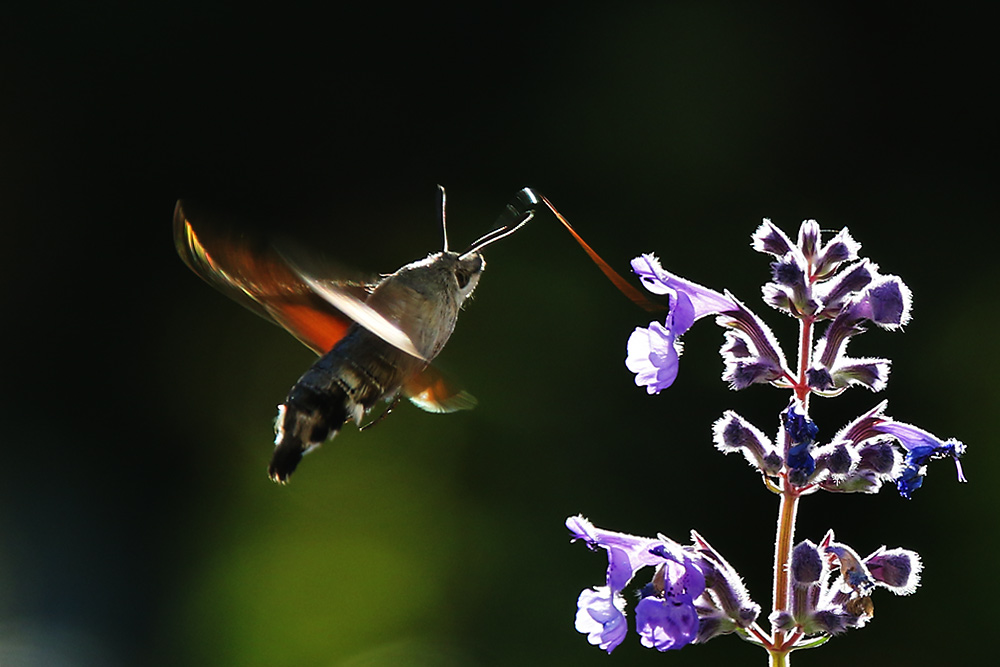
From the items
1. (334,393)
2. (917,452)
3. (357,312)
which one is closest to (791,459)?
(917,452)

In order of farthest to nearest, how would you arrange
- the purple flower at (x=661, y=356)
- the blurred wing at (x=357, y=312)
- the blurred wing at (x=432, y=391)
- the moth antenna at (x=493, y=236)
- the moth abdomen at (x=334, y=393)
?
the moth antenna at (x=493, y=236) → the blurred wing at (x=432, y=391) → the moth abdomen at (x=334, y=393) → the blurred wing at (x=357, y=312) → the purple flower at (x=661, y=356)

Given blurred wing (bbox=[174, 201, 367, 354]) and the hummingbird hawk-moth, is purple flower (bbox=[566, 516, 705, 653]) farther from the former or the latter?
blurred wing (bbox=[174, 201, 367, 354])

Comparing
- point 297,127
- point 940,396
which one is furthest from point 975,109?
point 297,127

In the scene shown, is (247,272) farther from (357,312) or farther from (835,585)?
(835,585)

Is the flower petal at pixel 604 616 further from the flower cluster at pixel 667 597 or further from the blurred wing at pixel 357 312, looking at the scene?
the blurred wing at pixel 357 312

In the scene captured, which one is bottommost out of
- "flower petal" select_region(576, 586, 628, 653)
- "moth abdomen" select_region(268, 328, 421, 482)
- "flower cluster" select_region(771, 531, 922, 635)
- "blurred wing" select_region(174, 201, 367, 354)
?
"flower petal" select_region(576, 586, 628, 653)

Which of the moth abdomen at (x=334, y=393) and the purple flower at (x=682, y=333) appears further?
the moth abdomen at (x=334, y=393)

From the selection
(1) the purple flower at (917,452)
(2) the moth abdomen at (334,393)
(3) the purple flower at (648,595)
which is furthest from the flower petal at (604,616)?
(2) the moth abdomen at (334,393)

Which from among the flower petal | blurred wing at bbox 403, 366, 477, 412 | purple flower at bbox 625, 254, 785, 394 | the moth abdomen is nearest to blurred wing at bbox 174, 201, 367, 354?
the moth abdomen
